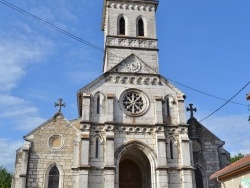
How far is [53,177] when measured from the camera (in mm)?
24469

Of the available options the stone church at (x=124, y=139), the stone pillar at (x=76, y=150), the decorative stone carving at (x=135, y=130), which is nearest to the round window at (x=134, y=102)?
the stone church at (x=124, y=139)

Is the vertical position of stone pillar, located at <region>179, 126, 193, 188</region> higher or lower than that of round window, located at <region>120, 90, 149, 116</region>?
lower

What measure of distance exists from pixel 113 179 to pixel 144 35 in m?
13.8

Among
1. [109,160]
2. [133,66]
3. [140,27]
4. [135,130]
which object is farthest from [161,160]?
[140,27]

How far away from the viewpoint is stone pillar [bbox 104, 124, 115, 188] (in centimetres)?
2253

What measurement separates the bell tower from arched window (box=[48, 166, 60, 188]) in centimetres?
936

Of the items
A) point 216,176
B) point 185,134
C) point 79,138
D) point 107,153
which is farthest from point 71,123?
point 216,176

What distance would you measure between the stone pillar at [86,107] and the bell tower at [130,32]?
386 cm

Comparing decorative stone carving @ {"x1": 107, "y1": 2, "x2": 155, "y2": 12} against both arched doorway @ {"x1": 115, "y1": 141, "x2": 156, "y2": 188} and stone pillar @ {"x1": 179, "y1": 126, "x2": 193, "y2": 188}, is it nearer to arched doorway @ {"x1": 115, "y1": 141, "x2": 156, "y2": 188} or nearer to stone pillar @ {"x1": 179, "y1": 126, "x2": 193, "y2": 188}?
stone pillar @ {"x1": 179, "y1": 126, "x2": 193, "y2": 188}

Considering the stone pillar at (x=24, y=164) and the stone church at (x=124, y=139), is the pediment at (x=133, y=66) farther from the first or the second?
the stone pillar at (x=24, y=164)

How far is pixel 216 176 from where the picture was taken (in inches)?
629

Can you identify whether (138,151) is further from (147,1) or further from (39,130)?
(147,1)

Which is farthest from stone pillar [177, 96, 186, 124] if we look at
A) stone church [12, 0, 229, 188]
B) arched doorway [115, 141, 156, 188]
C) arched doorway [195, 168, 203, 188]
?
arched doorway [195, 168, 203, 188]

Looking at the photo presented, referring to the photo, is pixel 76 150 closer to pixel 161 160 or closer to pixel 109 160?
pixel 109 160
